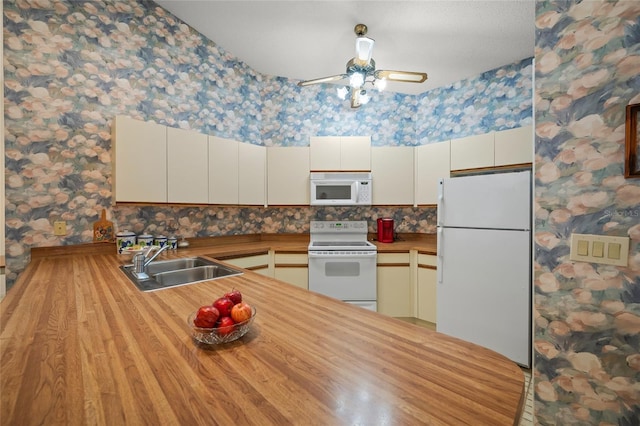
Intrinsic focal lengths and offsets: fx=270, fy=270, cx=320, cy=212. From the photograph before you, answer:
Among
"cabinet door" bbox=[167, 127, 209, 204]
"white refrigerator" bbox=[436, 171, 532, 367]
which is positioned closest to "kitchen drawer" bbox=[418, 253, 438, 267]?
"white refrigerator" bbox=[436, 171, 532, 367]

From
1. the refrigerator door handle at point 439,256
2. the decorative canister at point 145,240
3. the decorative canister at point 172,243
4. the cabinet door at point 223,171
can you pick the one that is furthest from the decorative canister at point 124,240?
the refrigerator door handle at point 439,256

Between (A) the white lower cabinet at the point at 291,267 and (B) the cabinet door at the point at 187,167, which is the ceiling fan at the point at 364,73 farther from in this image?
(A) the white lower cabinet at the point at 291,267

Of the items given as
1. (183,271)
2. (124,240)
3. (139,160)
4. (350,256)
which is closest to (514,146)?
(350,256)

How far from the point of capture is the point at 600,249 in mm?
1121

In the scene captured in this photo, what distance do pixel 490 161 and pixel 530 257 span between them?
1.05 m

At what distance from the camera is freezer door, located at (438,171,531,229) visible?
203 centimetres

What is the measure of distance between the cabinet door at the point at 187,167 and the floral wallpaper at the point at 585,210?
8.29ft

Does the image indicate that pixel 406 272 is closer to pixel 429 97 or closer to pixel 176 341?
pixel 429 97

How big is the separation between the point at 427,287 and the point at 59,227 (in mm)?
3234

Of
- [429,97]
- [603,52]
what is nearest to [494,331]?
[603,52]

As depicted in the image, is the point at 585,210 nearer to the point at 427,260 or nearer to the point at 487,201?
the point at 487,201

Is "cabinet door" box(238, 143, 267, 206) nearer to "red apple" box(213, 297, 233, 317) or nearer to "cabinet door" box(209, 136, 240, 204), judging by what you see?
"cabinet door" box(209, 136, 240, 204)

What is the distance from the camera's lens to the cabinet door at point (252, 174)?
2.94 meters

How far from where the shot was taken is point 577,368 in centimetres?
120
